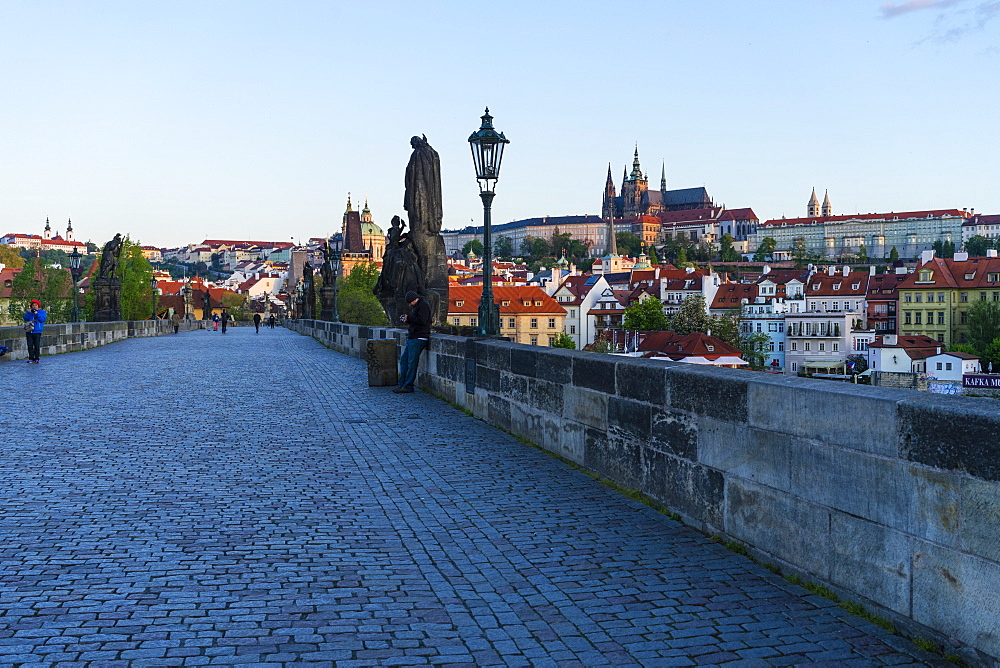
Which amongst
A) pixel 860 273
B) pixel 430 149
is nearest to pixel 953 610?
pixel 430 149

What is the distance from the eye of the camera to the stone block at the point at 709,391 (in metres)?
5.36

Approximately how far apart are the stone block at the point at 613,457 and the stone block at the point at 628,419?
0.18 feet

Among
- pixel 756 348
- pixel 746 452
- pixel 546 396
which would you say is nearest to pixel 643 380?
pixel 746 452

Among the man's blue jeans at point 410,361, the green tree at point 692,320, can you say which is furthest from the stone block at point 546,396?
the green tree at point 692,320

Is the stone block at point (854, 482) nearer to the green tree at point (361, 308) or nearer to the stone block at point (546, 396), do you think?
the stone block at point (546, 396)

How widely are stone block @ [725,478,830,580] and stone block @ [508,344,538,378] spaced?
4.02 meters

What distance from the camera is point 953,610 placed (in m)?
3.74

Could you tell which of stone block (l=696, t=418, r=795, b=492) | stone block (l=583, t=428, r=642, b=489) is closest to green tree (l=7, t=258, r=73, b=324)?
stone block (l=583, t=428, r=642, b=489)

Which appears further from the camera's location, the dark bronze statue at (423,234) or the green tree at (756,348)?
the green tree at (756,348)

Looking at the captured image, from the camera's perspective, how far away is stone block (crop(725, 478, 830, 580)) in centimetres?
460

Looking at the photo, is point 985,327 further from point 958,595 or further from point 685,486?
point 958,595

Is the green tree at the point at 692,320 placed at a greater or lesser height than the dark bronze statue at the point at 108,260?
lesser

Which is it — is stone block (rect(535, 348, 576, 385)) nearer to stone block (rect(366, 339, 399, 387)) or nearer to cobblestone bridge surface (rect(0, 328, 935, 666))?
cobblestone bridge surface (rect(0, 328, 935, 666))

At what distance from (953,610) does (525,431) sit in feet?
19.9
